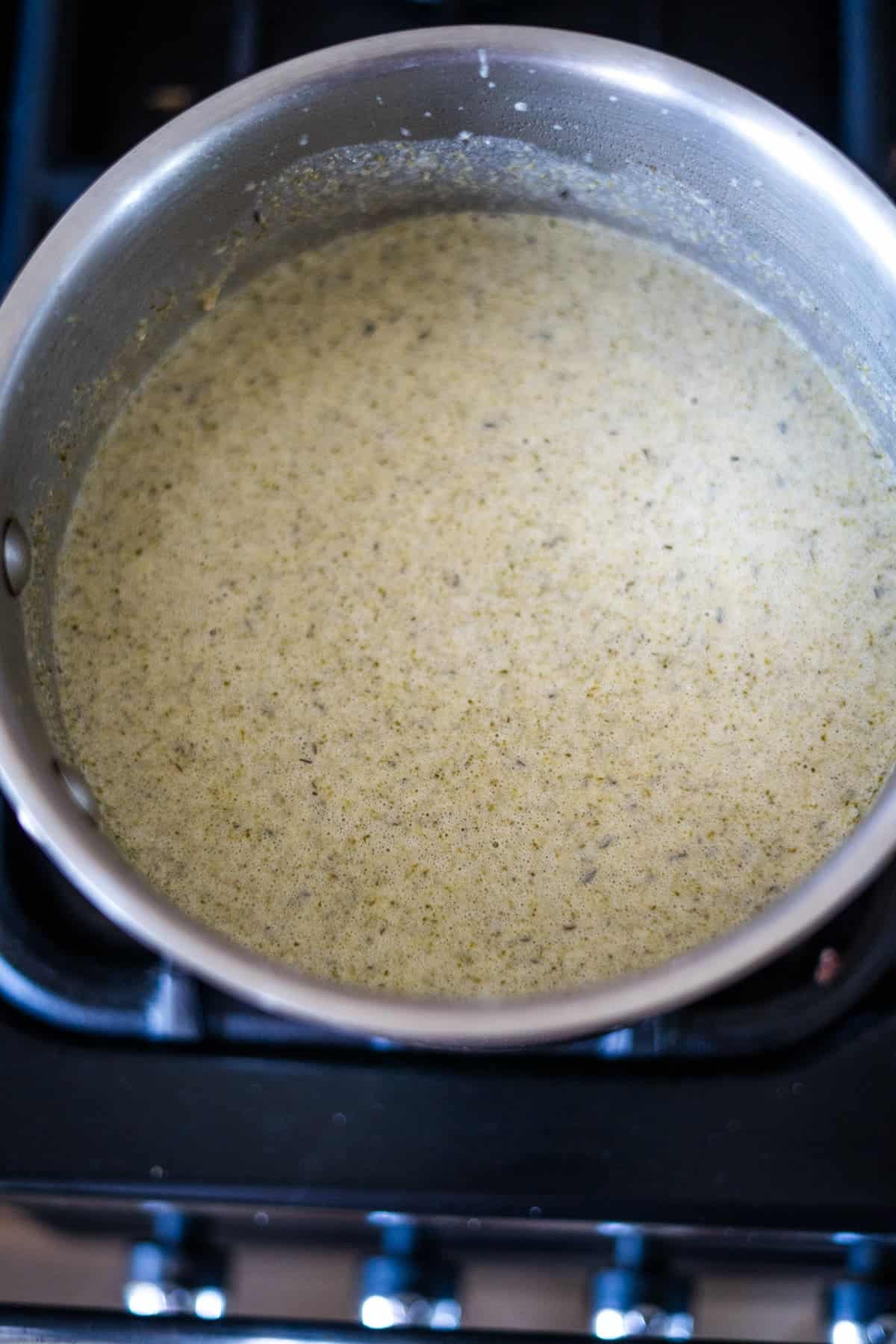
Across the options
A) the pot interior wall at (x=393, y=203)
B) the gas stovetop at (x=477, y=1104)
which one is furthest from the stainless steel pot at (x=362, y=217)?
the gas stovetop at (x=477, y=1104)

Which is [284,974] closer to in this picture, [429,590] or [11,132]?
[429,590]

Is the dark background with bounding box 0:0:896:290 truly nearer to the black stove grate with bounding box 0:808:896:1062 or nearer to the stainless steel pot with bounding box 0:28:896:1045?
the stainless steel pot with bounding box 0:28:896:1045

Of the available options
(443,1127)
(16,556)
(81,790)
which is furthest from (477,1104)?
(16,556)

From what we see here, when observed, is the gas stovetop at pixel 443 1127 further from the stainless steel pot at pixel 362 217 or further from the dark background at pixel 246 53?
the dark background at pixel 246 53

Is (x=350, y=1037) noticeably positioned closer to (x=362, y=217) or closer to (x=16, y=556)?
(x=16, y=556)

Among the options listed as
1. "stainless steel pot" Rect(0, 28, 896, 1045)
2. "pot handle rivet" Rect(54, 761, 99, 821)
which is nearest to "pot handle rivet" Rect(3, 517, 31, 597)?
"stainless steel pot" Rect(0, 28, 896, 1045)

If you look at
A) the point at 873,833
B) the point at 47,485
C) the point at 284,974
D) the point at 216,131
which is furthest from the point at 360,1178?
the point at 216,131
